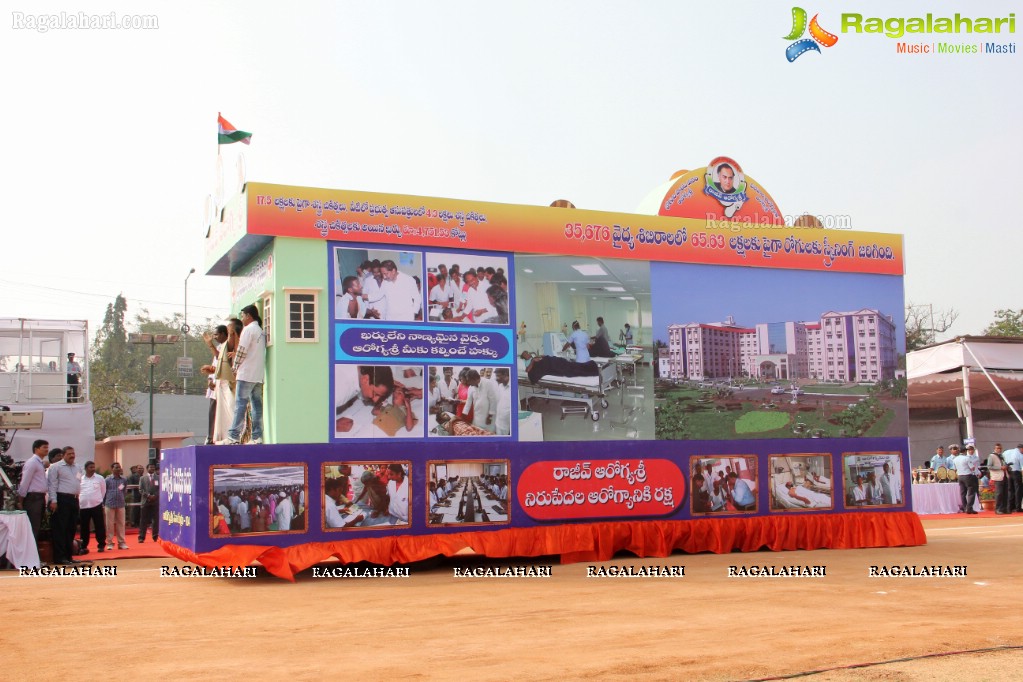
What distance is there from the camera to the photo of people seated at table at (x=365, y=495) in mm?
12594

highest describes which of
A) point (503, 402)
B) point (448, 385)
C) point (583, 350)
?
point (583, 350)

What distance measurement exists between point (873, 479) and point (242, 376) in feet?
31.9

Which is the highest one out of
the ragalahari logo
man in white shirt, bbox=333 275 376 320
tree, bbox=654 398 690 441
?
the ragalahari logo

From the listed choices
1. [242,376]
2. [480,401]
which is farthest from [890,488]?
[242,376]

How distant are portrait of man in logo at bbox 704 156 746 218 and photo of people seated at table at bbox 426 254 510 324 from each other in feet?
13.1

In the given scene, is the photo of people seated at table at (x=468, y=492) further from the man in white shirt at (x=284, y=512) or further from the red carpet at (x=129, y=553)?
the red carpet at (x=129, y=553)

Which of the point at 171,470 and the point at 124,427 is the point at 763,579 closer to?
the point at 171,470

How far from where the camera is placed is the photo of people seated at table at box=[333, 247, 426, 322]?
13.2 meters

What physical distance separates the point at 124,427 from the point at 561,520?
3710cm

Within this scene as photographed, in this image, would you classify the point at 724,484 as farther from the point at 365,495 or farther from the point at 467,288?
the point at 365,495

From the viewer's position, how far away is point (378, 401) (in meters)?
13.2

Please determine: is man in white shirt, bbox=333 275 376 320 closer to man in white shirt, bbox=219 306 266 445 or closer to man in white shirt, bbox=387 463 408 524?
man in white shirt, bbox=219 306 266 445

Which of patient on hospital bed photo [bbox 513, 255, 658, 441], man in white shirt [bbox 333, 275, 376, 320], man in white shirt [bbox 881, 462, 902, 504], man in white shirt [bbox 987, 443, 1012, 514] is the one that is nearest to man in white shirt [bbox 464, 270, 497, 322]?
patient on hospital bed photo [bbox 513, 255, 658, 441]

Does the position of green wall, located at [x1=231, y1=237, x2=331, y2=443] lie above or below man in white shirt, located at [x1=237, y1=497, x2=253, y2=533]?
above
